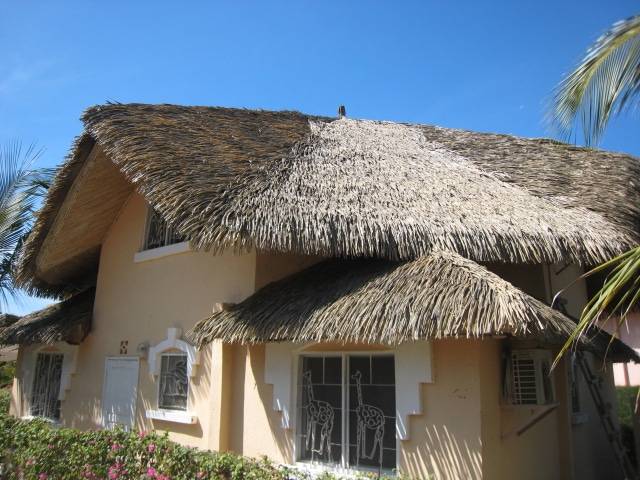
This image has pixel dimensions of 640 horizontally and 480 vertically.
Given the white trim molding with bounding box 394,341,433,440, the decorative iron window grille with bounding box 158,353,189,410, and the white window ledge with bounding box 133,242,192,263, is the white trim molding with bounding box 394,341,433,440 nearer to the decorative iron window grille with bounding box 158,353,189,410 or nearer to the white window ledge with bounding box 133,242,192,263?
the decorative iron window grille with bounding box 158,353,189,410

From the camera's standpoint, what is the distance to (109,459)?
277 inches

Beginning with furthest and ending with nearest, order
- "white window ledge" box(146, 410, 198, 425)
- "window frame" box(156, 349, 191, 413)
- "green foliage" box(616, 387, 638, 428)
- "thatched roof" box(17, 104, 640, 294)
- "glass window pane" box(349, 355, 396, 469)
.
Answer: "green foliage" box(616, 387, 638, 428)
"window frame" box(156, 349, 191, 413)
"white window ledge" box(146, 410, 198, 425)
"thatched roof" box(17, 104, 640, 294)
"glass window pane" box(349, 355, 396, 469)

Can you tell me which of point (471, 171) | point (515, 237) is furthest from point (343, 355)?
point (471, 171)

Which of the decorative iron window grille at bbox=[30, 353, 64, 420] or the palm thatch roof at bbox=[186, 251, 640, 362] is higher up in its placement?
the palm thatch roof at bbox=[186, 251, 640, 362]

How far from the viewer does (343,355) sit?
7211 mm

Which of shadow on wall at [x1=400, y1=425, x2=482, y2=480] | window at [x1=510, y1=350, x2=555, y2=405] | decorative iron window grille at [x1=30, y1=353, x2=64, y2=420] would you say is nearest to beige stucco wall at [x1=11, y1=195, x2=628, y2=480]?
shadow on wall at [x1=400, y1=425, x2=482, y2=480]

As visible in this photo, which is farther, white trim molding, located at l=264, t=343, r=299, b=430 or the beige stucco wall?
white trim molding, located at l=264, t=343, r=299, b=430

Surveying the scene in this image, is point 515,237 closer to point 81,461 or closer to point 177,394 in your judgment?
point 177,394

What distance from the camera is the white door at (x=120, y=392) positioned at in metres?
9.50

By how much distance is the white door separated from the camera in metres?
9.50

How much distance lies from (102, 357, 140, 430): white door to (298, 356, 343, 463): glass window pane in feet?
11.8

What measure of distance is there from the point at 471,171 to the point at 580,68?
3.97 meters

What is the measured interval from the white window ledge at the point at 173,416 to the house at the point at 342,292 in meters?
0.05

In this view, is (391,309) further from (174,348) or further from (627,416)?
(627,416)
